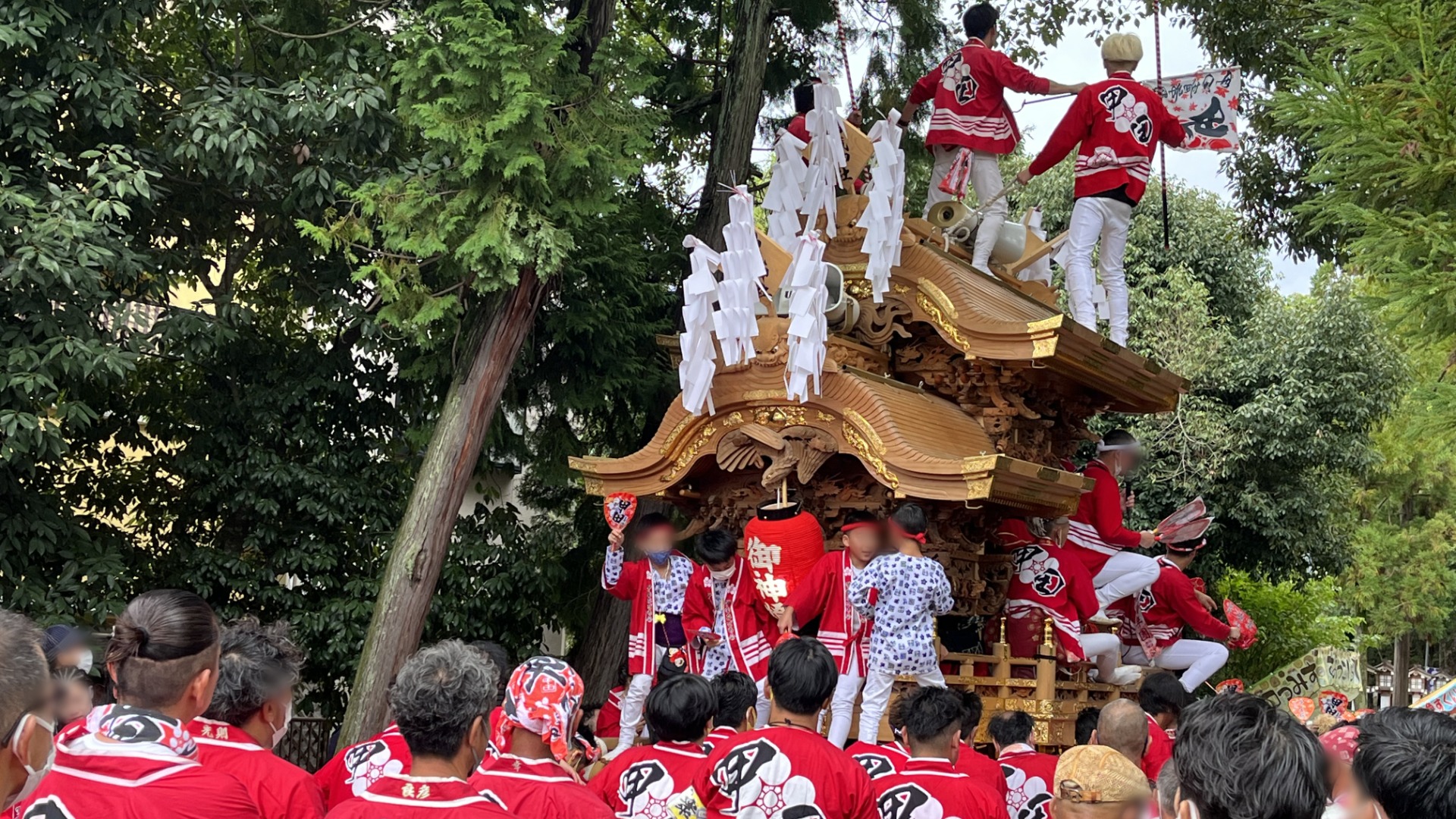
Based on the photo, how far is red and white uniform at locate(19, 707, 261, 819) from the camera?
120 inches

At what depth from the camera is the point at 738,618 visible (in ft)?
27.7

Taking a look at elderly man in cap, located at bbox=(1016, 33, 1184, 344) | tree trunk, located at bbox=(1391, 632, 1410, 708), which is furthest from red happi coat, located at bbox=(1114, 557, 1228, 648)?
tree trunk, located at bbox=(1391, 632, 1410, 708)

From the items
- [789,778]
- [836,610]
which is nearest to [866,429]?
[836,610]

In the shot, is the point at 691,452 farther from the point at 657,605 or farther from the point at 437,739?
the point at 437,739

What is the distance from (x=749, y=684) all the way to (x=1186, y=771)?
10.3 ft

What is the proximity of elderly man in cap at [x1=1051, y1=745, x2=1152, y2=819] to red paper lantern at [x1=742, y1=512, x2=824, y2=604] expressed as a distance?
4.34 m

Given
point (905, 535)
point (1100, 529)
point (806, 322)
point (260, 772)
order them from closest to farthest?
point (260, 772) → point (905, 535) → point (806, 322) → point (1100, 529)

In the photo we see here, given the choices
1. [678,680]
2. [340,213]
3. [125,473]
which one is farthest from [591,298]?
[678,680]

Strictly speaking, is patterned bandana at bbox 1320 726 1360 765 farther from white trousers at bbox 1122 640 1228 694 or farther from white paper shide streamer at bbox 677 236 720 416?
white trousers at bbox 1122 640 1228 694

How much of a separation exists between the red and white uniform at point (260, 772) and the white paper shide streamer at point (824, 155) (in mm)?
6249

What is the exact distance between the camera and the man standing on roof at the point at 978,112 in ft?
31.8

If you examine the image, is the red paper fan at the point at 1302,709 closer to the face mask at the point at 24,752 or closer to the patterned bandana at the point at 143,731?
the patterned bandana at the point at 143,731

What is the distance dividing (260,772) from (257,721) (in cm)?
39

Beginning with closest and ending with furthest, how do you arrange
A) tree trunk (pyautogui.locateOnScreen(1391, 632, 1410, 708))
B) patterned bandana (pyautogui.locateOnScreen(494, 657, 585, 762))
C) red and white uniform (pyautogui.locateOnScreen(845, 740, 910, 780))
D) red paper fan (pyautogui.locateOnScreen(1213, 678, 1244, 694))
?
red paper fan (pyautogui.locateOnScreen(1213, 678, 1244, 694)), patterned bandana (pyautogui.locateOnScreen(494, 657, 585, 762)), red and white uniform (pyautogui.locateOnScreen(845, 740, 910, 780)), tree trunk (pyautogui.locateOnScreen(1391, 632, 1410, 708))
